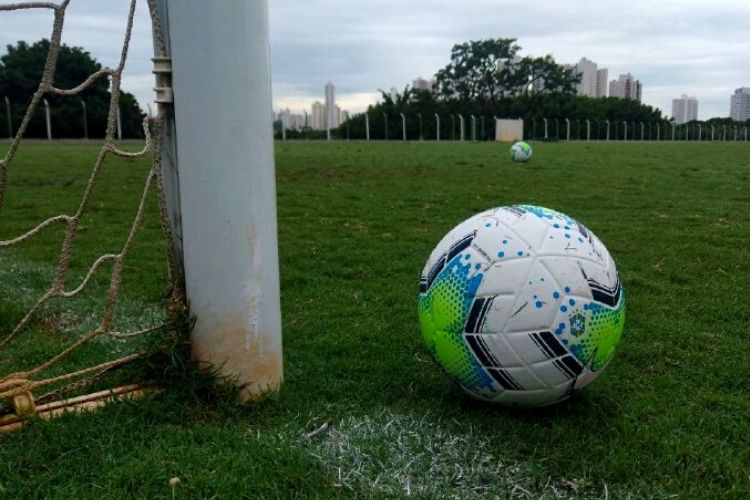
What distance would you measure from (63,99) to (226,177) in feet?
156

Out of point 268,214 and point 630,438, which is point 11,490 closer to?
point 268,214

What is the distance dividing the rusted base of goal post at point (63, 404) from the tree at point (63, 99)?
4203cm

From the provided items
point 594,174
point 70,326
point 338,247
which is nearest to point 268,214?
point 70,326

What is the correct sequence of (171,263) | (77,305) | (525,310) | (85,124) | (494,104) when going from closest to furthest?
(525,310) → (171,263) → (77,305) → (85,124) → (494,104)

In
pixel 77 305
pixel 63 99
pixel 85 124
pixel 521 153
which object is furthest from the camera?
pixel 63 99

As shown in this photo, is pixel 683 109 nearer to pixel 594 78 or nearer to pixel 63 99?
pixel 594 78

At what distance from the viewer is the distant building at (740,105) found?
339 ft

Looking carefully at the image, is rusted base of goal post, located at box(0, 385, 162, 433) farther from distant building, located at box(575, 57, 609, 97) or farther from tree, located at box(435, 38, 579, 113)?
distant building, located at box(575, 57, 609, 97)

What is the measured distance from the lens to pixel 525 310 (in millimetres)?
2568

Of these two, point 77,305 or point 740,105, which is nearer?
point 77,305

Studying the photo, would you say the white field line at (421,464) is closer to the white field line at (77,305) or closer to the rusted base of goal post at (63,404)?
the rusted base of goal post at (63,404)

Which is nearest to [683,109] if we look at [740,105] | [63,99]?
[740,105]

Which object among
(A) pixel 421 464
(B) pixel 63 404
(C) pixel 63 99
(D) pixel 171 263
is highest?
(C) pixel 63 99

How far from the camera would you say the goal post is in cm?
267
